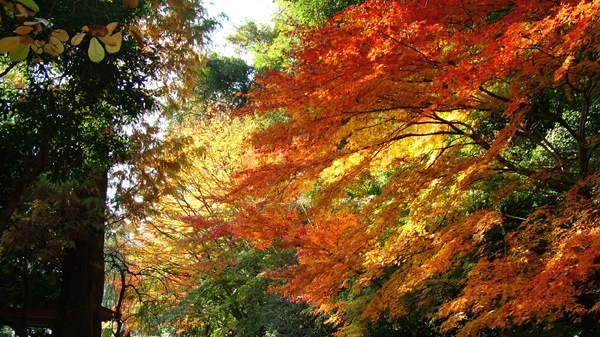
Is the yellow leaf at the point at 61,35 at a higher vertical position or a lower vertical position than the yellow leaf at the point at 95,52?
higher

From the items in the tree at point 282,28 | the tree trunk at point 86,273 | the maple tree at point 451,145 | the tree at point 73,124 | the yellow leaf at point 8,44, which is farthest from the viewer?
the tree at point 282,28

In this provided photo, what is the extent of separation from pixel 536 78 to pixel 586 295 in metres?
2.73

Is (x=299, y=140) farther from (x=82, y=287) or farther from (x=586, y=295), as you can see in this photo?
(x=82, y=287)

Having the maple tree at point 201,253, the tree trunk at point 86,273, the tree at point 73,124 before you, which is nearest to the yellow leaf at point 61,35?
the tree at point 73,124

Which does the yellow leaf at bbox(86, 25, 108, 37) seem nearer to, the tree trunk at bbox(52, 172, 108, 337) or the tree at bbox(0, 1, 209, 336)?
the tree at bbox(0, 1, 209, 336)

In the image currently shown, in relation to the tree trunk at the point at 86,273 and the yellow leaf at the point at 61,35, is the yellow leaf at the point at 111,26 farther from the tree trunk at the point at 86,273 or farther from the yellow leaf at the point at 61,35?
the tree trunk at the point at 86,273

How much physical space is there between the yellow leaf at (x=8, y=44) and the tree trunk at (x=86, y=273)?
6.25 m

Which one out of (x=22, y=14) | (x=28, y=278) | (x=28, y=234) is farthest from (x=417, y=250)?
(x=28, y=278)

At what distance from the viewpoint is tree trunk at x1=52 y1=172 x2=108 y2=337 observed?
7.02 metres

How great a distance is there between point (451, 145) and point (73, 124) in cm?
457

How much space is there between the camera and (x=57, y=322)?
23.4 ft

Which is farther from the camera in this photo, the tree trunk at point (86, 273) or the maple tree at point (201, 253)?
the maple tree at point (201, 253)

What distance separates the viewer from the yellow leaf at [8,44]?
1.07m

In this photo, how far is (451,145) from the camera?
541 cm
